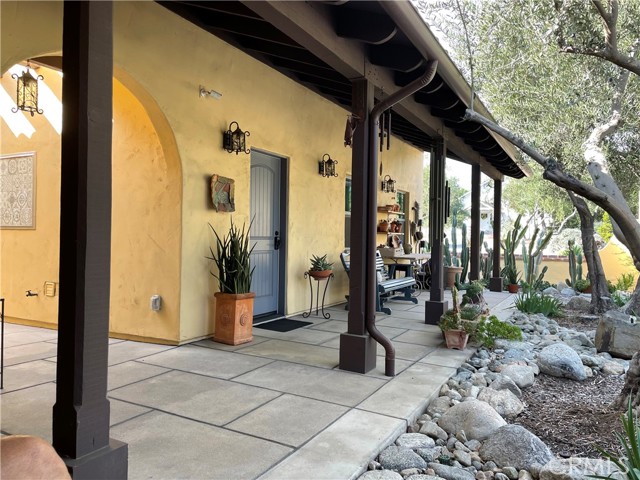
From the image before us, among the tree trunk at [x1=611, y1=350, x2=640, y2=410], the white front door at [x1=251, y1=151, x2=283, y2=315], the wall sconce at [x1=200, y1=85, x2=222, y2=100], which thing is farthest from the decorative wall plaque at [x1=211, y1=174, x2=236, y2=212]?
the tree trunk at [x1=611, y1=350, x2=640, y2=410]

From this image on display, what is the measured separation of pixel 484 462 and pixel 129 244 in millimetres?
3424

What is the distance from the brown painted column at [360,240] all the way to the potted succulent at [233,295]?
113 centimetres

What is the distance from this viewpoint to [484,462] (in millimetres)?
2334

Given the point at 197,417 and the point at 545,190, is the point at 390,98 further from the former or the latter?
the point at 545,190

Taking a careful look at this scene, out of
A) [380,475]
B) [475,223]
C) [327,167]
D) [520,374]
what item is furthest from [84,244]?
[475,223]

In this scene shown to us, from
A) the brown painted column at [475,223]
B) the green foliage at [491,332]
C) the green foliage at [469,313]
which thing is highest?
the brown painted column at [475,223]

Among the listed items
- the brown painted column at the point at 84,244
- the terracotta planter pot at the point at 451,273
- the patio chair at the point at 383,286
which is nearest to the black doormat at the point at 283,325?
the patio chair at the point at 383,286

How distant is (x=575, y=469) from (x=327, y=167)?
15.7 ft

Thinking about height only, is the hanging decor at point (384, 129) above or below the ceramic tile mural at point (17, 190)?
above

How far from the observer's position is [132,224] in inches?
169

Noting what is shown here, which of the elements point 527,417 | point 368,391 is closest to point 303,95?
point 368,391

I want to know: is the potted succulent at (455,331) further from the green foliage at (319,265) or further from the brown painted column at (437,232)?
the green foliage at (319,265)

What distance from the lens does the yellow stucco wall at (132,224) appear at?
13.4ft

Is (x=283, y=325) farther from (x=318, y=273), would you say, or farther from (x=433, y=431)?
(x=433, y=431)
